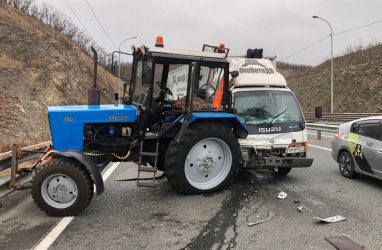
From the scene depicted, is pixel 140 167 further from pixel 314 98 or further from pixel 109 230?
pixel 314 98

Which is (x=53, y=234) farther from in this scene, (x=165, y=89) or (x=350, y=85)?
(x=350, y=85)

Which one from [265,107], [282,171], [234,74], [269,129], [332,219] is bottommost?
[332,219]

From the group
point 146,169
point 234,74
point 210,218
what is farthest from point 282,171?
point 210,218

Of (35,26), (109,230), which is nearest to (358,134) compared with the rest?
(109,230)

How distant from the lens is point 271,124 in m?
8.41

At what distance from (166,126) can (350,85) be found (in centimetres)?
4081

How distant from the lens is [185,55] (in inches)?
294

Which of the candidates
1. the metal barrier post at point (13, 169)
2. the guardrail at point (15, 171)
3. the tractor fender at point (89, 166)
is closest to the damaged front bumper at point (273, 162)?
the tractor fender at point (89, 166)

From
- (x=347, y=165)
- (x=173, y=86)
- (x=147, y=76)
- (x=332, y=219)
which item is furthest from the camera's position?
(x=347, y=165)

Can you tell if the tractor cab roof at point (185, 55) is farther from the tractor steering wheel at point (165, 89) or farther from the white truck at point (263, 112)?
the tractor steering wheel at point (165, 89)

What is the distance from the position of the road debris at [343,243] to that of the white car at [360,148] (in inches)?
127

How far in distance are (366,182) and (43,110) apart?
20892 millimetres

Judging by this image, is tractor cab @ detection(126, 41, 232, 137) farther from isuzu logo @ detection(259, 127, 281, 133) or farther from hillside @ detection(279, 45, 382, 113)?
hillside @ detection(279, 45, 382, 113)

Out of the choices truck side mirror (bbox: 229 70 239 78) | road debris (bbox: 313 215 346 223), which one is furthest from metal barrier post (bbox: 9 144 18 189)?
road debris (bbox: 313 215 346 223)
